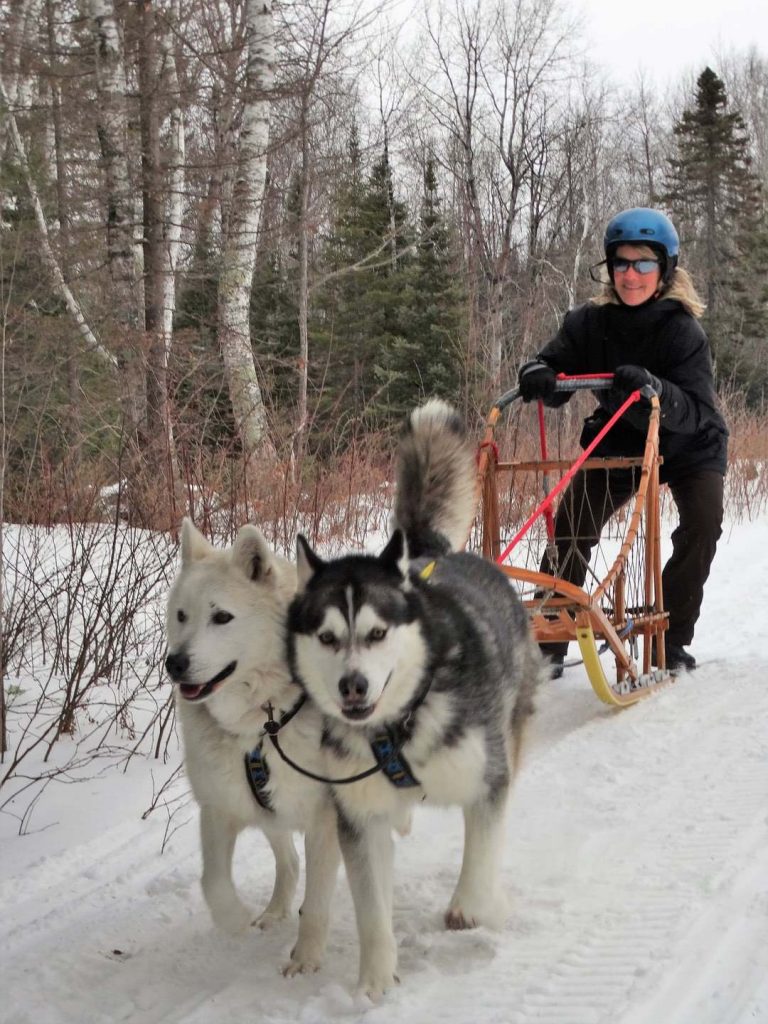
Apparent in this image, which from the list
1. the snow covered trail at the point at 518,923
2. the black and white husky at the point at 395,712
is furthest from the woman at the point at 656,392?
the black and white husky at the point at 395,712

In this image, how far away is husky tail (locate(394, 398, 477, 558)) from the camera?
3299 mm

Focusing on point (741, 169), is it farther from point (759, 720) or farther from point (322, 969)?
point (322, 969)

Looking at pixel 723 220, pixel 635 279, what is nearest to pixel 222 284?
pixel 635 279

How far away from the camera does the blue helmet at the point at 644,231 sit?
4.36 m

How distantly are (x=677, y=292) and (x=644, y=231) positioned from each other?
1.24ft

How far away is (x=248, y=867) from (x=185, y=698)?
2.79 ft

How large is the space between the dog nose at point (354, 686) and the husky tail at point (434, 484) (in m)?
1.08

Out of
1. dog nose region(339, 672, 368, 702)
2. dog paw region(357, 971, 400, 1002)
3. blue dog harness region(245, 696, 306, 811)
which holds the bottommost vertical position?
dog paw region(357, 971, 400, 1002)

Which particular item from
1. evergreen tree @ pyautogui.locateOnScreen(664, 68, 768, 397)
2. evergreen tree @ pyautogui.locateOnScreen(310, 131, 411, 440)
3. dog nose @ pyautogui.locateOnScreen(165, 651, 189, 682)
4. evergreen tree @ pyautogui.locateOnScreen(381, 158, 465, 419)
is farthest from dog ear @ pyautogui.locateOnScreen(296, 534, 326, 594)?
evergreen tree @ pyautogui.locateOnScreen(664, 68, 768, 397)

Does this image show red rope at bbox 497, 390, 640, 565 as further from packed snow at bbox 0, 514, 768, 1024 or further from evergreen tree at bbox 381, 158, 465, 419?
evergreen tree at bbox 381, 158, 465, 419

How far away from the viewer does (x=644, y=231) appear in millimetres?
4359

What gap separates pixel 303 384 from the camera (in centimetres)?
866

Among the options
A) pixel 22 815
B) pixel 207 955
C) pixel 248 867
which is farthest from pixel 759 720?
pixel 22 815

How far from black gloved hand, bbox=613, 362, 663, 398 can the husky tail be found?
1100 mm
